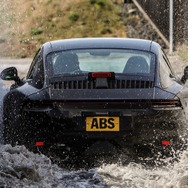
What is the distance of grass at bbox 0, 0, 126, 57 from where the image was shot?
40031 mm

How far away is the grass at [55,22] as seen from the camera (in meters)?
40.0

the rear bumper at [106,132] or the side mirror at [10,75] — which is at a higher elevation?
the side mirror at [10,75]

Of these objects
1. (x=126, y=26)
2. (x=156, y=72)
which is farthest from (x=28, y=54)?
(x=156, y=72)

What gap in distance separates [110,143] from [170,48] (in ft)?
89.8

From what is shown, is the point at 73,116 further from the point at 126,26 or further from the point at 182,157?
the point at 126,26

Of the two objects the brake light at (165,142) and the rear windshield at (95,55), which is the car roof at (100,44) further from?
the brake light at (165,142)

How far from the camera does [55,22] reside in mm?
41594

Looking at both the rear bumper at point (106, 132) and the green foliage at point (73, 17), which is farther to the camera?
the green foliage at point (73, 17)

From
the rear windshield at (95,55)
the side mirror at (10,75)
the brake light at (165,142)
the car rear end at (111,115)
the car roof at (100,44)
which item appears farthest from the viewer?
the side mirror at (10,75)

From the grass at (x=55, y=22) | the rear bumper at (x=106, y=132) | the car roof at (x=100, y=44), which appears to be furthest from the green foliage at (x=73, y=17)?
the rear bumper at (x=106, y=132)

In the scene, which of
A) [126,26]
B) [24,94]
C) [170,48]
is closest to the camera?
[24,94]

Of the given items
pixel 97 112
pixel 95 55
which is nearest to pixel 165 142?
Result: pixel 97 112

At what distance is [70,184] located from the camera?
25.6 ft

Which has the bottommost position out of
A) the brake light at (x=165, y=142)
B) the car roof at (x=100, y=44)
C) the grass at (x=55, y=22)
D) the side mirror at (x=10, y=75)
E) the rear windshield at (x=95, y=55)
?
the grass at (x=55, y=22)
